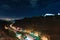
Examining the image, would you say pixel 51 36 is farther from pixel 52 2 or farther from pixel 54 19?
pixel 52 2

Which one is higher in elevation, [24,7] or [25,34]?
[24,7]

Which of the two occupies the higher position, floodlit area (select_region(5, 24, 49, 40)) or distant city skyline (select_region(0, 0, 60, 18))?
distant city skyline (select_region(0, 0, 60, 18))

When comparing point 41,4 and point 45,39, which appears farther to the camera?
point 45,39

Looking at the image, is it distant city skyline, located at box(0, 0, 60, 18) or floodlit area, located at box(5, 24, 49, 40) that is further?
floodlit area, located at box(5, 24, 49, 40)

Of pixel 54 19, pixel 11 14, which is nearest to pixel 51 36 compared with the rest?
pixel 54 19

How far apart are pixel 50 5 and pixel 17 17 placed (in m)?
0.26

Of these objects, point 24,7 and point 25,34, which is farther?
point 25,34

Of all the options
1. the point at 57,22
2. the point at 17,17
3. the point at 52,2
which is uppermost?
the point at 52,2

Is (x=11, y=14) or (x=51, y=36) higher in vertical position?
(x=11, y=14)

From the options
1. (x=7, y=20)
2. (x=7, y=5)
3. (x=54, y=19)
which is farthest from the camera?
(x=54, y=19)

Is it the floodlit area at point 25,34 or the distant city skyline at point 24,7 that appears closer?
the distant city skyline at point 24,7

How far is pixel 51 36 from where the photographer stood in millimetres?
1401

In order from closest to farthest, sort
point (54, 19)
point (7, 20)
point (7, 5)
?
point (7, 5), point (7, 20), point (54, 19)

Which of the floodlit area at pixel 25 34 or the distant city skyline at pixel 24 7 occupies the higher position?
the distant city skyline at pixel 24 7
